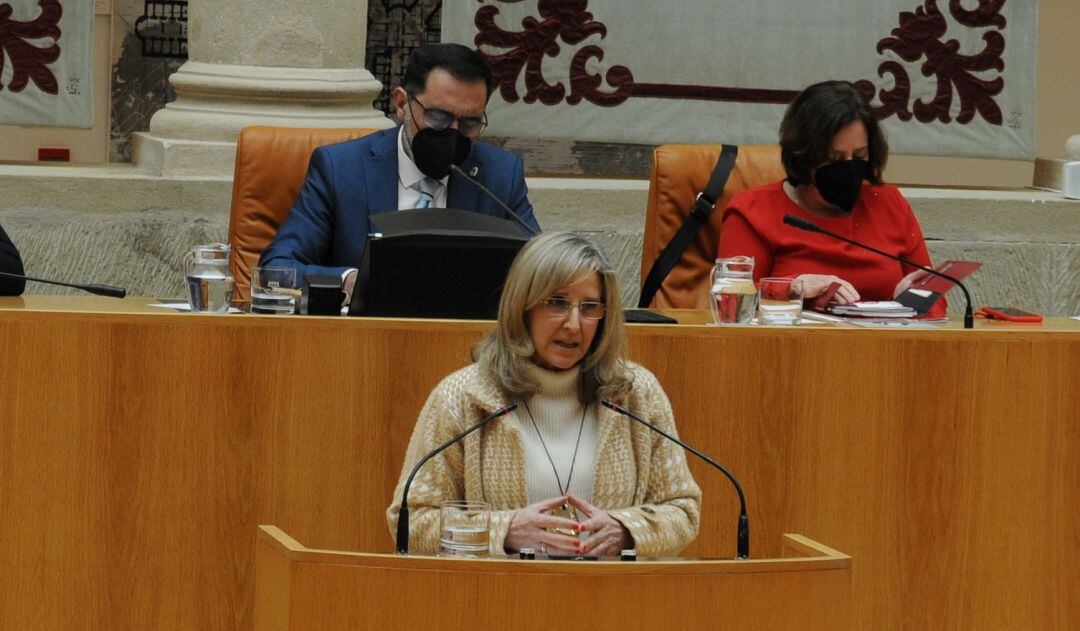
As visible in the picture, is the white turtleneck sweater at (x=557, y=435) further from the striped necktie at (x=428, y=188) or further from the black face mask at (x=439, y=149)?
the striped necktie at (x=428, y=188)

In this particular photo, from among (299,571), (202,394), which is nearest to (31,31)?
(202,394)

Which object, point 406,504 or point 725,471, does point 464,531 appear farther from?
point 725,471

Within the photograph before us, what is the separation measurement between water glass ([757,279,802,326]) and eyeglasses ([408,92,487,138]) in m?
0.99

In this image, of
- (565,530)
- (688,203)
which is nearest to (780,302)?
(565,530)

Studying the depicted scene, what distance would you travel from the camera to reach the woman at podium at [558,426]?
284cm

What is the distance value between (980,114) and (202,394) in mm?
3536

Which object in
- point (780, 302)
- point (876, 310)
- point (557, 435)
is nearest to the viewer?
point (557, 435)

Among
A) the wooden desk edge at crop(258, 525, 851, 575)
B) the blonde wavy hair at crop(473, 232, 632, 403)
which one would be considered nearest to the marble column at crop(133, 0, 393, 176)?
the blonde wavy hair at crop(473, 232, 632, 403)

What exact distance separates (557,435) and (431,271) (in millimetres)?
562

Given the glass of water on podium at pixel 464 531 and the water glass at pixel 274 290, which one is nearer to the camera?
the glass of water on podium at pixel 464 531

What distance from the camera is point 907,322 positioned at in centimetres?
361

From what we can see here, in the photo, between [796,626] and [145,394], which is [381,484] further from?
[796,626]

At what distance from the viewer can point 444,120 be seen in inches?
163

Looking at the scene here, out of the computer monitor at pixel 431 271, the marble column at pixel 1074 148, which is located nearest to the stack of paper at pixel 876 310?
the computer monitor at pixel 431 271
